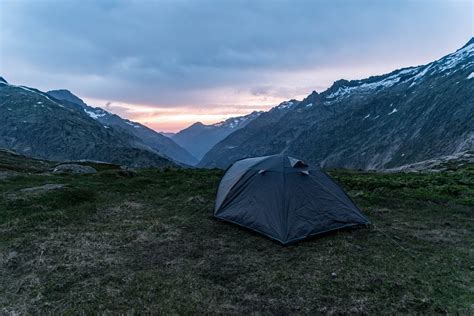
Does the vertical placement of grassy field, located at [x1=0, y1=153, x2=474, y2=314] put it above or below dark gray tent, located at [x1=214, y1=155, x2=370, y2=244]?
below

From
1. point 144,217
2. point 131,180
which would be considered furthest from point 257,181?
point 131,180

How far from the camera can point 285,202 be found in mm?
13281

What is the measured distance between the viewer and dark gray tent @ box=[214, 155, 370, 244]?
13.0 metres

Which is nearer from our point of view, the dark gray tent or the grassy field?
the grassy field

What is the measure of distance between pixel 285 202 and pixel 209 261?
154 inches

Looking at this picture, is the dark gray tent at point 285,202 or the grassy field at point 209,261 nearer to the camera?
the grassy field at point 209,261

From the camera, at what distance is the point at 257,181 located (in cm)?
1484

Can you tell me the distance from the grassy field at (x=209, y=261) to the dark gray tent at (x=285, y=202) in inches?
20.2

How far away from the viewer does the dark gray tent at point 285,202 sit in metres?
13.0

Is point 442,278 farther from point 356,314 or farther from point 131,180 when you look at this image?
point 131,180

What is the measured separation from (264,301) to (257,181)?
6.77 m

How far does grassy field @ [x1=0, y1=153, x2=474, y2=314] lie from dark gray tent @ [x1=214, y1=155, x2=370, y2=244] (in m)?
0.51

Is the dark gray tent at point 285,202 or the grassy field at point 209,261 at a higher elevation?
the dark gray tent at point 285,202

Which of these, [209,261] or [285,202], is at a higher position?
[285,202]
